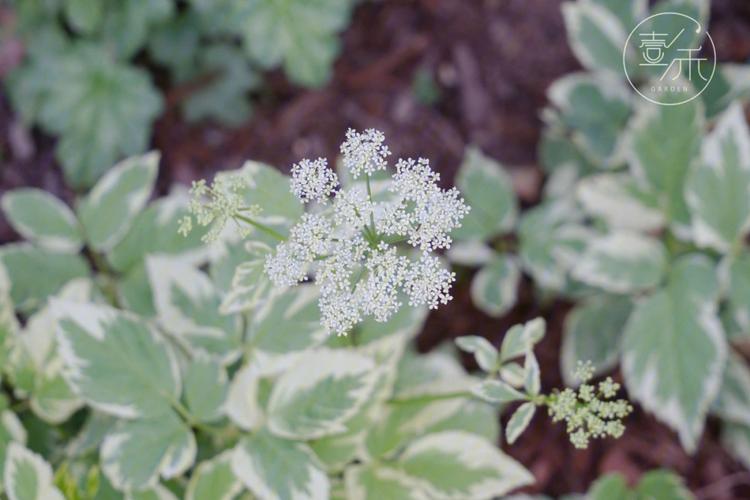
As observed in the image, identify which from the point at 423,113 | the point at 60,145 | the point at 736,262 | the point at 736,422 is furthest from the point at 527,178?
the point at 60,145

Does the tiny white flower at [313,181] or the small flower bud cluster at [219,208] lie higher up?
the tiny white flower at [313,181]

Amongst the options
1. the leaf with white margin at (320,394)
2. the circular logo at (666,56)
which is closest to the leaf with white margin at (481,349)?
the leaf with white margin at (320,394)

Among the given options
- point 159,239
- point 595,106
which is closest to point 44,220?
point 159,239

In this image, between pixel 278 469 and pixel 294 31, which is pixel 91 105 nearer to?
pixel 294 31

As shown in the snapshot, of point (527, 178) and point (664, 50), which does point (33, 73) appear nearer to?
point (527, 178)

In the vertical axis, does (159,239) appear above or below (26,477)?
above

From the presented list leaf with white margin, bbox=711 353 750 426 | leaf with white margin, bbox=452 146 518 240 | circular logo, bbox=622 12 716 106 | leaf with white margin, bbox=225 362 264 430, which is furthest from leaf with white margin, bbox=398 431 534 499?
circular logo, bbox=622 12 716 106

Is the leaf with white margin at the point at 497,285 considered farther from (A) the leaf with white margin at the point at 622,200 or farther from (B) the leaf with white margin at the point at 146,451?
(B) the leaf with white margin at the point at 146,451
